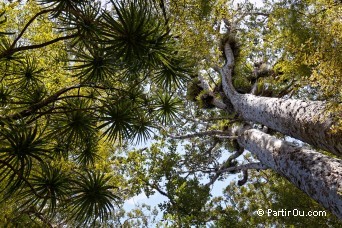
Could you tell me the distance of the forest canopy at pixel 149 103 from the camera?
121 inches

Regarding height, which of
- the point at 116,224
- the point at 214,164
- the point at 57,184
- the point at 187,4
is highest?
the point at 214,164

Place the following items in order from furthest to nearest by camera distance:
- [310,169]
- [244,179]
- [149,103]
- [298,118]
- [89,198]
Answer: [244,179] < [149,103] < [298,118] < [310,169] < [89,198]

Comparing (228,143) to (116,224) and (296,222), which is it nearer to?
(296,222)

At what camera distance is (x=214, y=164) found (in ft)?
36.3

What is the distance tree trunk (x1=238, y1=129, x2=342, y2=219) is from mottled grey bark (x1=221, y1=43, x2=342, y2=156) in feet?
0.65

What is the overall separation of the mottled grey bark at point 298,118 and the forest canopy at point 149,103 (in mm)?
20

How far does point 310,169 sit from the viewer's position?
3697 mm

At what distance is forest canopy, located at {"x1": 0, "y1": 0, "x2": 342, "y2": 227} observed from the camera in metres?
3.07

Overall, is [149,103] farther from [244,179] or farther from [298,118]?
[244,179]

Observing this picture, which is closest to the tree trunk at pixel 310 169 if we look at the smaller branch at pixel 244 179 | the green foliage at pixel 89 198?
the green foliage at pixel 89 198

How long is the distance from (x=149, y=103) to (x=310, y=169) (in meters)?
2.67

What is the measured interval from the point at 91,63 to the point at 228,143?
25.4 ft

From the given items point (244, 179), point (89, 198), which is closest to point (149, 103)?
point (89, 198)

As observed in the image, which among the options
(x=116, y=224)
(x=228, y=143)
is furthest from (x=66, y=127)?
(x=228, y=143)
